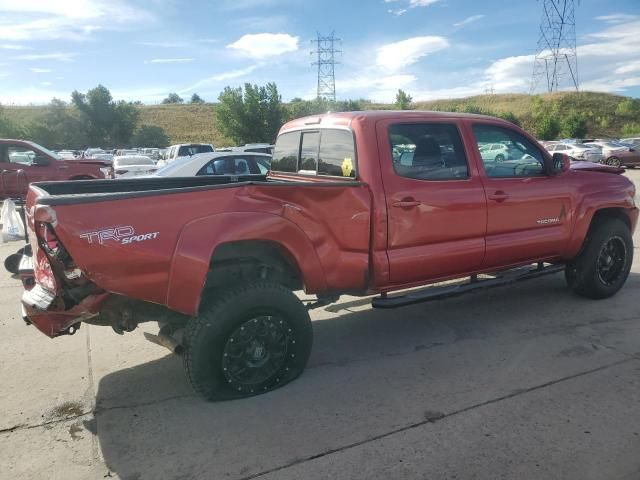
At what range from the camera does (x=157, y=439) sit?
3.03 meters

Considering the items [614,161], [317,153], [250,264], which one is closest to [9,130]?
[614,161]

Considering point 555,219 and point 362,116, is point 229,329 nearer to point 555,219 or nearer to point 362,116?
point 362,116

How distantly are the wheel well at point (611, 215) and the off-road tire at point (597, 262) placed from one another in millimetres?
36

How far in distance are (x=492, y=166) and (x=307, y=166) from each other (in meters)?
1.69

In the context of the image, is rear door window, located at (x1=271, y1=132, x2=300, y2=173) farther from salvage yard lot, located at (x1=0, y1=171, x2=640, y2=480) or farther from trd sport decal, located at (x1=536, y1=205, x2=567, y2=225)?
trd sport decal, located at (x1=536, y1=205, x2=567, y2=225)

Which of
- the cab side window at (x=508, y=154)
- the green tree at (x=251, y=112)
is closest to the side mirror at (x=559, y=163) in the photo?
the cab side window at (x=508, y=154)

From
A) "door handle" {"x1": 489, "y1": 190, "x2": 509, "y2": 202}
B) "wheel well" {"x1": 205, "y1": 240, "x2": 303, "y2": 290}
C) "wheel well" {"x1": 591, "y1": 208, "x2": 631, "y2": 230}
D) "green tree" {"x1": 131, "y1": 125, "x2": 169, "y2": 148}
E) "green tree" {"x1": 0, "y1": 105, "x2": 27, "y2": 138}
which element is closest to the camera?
"wheel well" {"x1": 205, "y1": 240, "x2": 303, "y2": 290}

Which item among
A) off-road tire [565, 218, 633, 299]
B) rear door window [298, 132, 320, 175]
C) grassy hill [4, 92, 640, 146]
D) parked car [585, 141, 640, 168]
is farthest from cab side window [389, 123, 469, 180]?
grassy hill [4, 92, 640, 146]

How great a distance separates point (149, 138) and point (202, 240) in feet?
228

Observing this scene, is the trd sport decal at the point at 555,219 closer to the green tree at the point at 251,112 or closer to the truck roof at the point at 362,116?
the truck roof at the point at 362,116

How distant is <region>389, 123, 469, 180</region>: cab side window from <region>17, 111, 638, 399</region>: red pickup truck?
1 centimetres

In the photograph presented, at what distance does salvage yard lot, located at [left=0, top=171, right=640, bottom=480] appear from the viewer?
8.99 feet

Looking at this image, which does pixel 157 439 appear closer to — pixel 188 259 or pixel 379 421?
pixel 188 259

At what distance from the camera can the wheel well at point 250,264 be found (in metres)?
3.46
